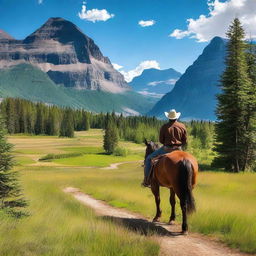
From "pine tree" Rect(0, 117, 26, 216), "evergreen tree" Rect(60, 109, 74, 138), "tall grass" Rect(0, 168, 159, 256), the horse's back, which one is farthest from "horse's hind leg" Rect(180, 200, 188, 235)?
"evergreen tree" Rect(60, 109, 74, 138)

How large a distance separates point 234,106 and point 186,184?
3186 cm

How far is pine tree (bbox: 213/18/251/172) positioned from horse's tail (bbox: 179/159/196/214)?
30677 mm

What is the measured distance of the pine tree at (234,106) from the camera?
131 feet

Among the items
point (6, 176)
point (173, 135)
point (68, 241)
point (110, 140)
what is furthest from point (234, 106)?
point (110, 140)

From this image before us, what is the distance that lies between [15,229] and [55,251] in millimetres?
3343

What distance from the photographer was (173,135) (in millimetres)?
12820

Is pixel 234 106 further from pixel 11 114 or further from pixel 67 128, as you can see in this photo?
pixel 11 114

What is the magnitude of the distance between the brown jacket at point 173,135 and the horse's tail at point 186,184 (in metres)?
2.18

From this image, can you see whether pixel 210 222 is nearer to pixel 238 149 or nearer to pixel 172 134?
pixel 172 134

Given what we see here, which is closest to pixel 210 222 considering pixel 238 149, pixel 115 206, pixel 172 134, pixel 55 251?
pixel 172 134

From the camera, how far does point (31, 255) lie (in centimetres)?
679

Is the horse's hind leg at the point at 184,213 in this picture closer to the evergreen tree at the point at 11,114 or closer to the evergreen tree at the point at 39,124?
the evergreen tree at the point at 11,114

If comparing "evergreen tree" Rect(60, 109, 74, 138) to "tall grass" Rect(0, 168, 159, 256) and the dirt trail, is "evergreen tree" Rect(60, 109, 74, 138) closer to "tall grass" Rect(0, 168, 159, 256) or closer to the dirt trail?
the dirt trail

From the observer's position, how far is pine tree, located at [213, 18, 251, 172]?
3978 centimetres
